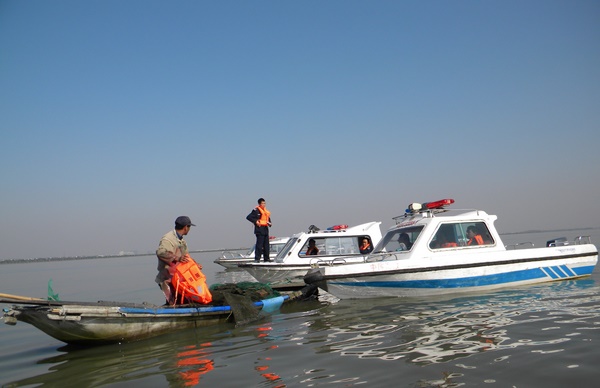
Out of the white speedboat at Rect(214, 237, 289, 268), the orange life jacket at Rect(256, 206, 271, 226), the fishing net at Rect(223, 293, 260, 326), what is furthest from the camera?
the white speedboat at Rect(214, 237, 289, 268)

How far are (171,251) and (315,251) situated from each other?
8.14 metres

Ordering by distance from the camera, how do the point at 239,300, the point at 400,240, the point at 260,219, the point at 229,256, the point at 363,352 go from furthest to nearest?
the point at 229,256, the point at 260,219, the point at 400,240, the point at 239,300, the point at 363,352

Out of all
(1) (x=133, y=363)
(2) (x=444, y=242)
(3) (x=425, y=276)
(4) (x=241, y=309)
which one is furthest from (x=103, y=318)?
(2) (x=444, y=242)

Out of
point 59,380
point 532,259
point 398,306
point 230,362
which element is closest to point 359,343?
point 230,362

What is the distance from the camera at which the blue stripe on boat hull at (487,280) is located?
8984 millimetres

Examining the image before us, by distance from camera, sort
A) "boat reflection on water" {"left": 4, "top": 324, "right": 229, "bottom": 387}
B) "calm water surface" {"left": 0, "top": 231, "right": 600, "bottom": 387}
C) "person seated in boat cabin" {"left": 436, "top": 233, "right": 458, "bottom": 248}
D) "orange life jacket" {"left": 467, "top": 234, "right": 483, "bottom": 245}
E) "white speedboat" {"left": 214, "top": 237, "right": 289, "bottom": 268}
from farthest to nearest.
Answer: "white speedboat" {"left": 214, "top": 237, "right": 289, "bottom": 268}, "orange life jacket" {"left": 467, "top": 234, "right": 483, "bottom": 245}, "person seated in boat cabin" {"left": 436, "top": 233, "right": 458, "bottom": 248}, "boat reflection on water" {"left": 4, "top": 324, "right": 229, "bottom": 387}, "calm water surface" {"left": 0, "top": 231, "right": 600, "bottom": 387}

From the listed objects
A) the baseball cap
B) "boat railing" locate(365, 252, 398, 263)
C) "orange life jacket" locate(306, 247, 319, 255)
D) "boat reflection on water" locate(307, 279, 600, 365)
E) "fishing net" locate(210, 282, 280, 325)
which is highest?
the baseball cap

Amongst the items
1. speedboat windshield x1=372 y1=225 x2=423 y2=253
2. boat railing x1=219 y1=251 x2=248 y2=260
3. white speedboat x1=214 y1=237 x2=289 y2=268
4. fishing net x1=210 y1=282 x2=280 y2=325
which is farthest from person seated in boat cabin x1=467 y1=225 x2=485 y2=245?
boat railing x1=219 y1=251 x2=248 y2=260

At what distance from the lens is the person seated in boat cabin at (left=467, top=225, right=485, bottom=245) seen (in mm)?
9887

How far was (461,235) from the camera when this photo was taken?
987 cm

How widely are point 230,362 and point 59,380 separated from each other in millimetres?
1911

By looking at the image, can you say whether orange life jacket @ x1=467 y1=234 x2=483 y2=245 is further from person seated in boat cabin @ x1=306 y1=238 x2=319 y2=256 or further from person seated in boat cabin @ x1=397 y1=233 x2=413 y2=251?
person seated in boat cabin @ x1=306 y1=238 x2=319 y2=256

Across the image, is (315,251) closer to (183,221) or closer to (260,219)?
(260,219)

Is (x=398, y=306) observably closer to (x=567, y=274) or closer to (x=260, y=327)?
(x=260, y=327)
